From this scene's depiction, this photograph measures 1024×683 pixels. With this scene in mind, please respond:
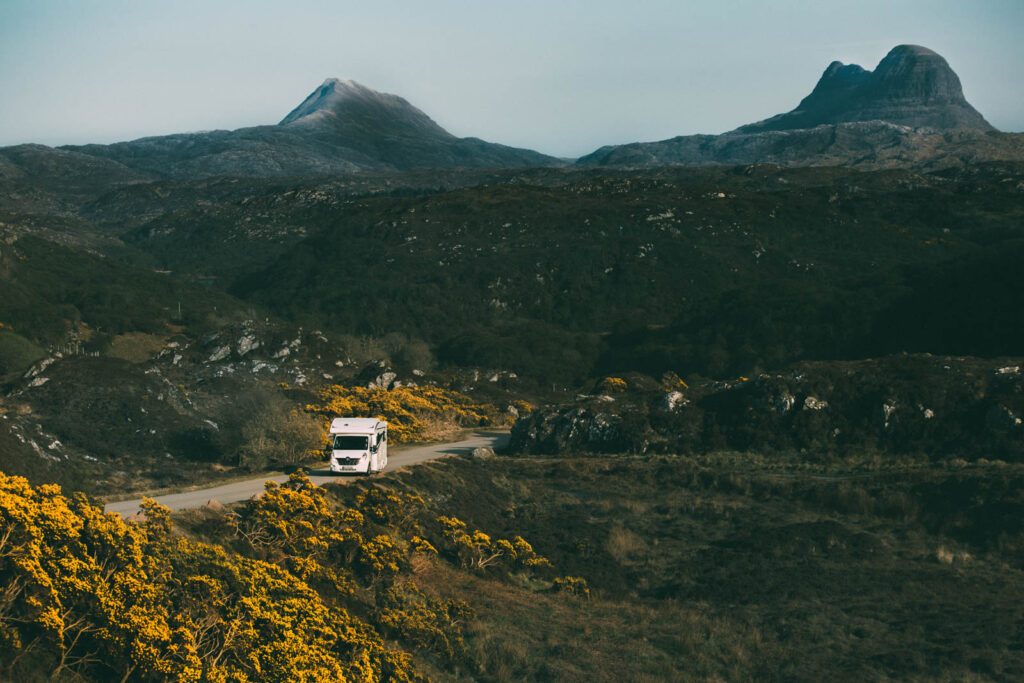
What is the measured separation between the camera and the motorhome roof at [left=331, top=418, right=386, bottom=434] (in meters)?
35.6

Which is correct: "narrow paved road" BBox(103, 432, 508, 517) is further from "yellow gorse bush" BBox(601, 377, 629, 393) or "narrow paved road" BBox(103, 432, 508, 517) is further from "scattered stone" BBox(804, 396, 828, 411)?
→ "scattered stone" BBox(804, 396, 828, 411)

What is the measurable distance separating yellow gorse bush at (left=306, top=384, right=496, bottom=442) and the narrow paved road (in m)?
2.45

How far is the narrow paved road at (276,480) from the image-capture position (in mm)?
29531

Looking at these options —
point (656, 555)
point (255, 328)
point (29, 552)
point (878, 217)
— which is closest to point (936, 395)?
point (656, 555)

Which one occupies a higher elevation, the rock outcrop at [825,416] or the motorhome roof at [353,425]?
the motorhome roof at [353,425]

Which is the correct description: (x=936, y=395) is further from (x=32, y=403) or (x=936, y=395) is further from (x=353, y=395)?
(x=32, y=403)

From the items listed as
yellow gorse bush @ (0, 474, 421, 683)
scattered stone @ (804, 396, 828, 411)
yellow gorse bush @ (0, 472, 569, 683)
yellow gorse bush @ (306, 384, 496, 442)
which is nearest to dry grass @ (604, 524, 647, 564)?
yellow gorse bush @ (0, 472, 569, 683)

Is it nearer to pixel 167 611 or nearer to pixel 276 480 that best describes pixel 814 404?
pixel 276 480

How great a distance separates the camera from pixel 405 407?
189 ft

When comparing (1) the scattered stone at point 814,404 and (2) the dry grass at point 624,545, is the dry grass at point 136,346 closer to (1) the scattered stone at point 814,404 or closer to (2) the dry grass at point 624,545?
(1) the scattered stone at point 814,404

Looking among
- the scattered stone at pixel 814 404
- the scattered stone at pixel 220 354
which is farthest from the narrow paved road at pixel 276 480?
the scattered stone at pixel 220 354

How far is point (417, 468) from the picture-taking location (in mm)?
37531

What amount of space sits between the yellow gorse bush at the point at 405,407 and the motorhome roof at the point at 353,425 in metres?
Answer: 11.7

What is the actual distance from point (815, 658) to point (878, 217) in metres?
119
